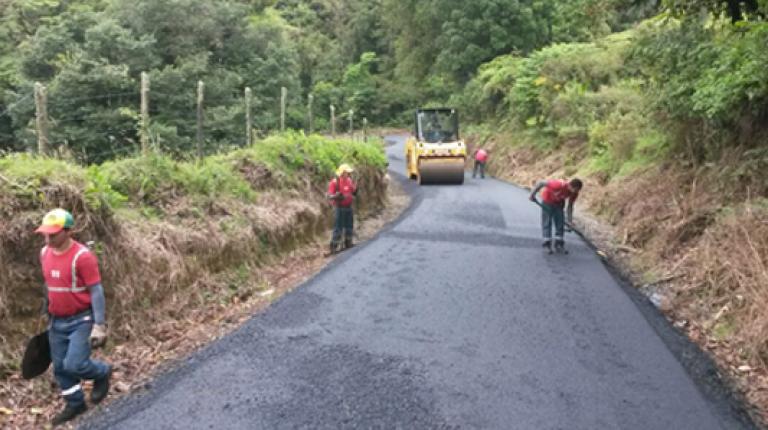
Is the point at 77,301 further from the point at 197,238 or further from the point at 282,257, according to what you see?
the point at 282,257

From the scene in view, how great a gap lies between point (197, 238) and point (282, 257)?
2.28m

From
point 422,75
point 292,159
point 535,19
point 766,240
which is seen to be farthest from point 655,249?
point 422,75

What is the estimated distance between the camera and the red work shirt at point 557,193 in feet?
31.2

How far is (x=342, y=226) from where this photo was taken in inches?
431

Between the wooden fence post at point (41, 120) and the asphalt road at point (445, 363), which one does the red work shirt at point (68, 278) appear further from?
the wooden fence post at point (41, 120)

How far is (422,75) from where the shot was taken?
45.2m

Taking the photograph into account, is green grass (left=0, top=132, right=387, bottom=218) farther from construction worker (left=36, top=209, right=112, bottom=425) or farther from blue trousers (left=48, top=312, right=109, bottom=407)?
blue trousers (left=48, top=312, right=109, bottom=407)

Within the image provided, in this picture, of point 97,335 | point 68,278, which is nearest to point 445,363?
point 97,335

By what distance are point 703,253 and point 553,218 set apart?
100 inches

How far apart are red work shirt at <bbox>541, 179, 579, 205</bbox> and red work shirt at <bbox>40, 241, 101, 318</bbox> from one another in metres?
6.97

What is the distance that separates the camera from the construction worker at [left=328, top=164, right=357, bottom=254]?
35.5 feet

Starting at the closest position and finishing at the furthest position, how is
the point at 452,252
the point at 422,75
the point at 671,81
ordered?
the point at 452,252, the point at 671,81, the point at 422,75

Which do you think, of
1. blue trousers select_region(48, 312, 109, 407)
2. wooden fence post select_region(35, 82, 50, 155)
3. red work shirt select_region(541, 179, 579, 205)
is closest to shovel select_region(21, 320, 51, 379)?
blue trousers select_region(48, 312, 109, 407)

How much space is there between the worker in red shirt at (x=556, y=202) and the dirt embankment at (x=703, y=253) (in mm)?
991
